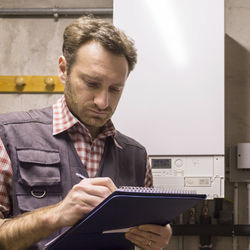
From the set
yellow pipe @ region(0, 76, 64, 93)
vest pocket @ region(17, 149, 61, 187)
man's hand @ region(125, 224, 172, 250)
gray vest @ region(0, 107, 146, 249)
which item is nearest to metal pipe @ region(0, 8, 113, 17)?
yellow pipe @ region(0, 76, 64, 93)

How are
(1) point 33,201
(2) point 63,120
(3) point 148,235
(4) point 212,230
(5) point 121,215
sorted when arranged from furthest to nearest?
1. (4) point 212,230
2. (2) point 63,120
3. (1) point 33,201
4. (3) point 148,235
5. (5) point 121,215

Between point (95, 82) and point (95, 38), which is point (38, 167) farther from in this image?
point (95, 38)

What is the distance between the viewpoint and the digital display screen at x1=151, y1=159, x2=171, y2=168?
207cm

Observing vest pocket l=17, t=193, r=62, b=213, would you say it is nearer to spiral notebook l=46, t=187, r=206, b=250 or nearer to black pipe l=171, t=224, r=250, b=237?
spiral notebook l=46, t=187, r=206, b=250

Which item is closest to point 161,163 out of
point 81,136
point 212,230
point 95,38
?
point 212,230

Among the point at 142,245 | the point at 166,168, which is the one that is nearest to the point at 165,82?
the point at 166,168

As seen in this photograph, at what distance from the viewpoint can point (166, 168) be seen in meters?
2.07

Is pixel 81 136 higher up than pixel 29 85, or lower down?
lower down

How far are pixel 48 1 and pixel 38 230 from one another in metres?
2.10

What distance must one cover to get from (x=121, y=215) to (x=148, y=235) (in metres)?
0.21

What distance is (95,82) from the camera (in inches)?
46.4

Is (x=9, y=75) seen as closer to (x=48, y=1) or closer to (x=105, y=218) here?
(x=48, y=1)

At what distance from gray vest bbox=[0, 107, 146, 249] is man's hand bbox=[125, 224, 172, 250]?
0.27m

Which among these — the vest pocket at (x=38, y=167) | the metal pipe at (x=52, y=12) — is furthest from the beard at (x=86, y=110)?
the metal pipe at (x=52, y=12)
